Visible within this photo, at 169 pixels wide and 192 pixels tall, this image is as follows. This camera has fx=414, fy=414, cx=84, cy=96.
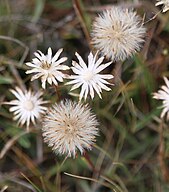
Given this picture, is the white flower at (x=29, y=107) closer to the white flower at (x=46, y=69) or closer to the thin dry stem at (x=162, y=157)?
the white flower at (x=46, y=69)

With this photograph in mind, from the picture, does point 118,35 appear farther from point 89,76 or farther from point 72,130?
point 72,130

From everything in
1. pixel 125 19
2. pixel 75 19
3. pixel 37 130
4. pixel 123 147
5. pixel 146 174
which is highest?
pixel 75 19

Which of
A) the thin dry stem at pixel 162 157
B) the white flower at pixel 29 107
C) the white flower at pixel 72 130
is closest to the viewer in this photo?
the white flower at pixel 72 130

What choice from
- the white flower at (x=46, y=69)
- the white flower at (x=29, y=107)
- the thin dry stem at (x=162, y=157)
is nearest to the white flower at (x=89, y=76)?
the white flower at (x=46, y=69)

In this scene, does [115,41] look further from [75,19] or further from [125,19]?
[75,19]

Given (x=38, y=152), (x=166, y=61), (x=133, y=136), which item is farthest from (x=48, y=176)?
(x=166, y=61)

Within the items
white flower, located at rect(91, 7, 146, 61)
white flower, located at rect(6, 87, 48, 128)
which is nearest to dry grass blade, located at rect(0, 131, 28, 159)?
white flower, located at rect(6, 87, 48, 128)
